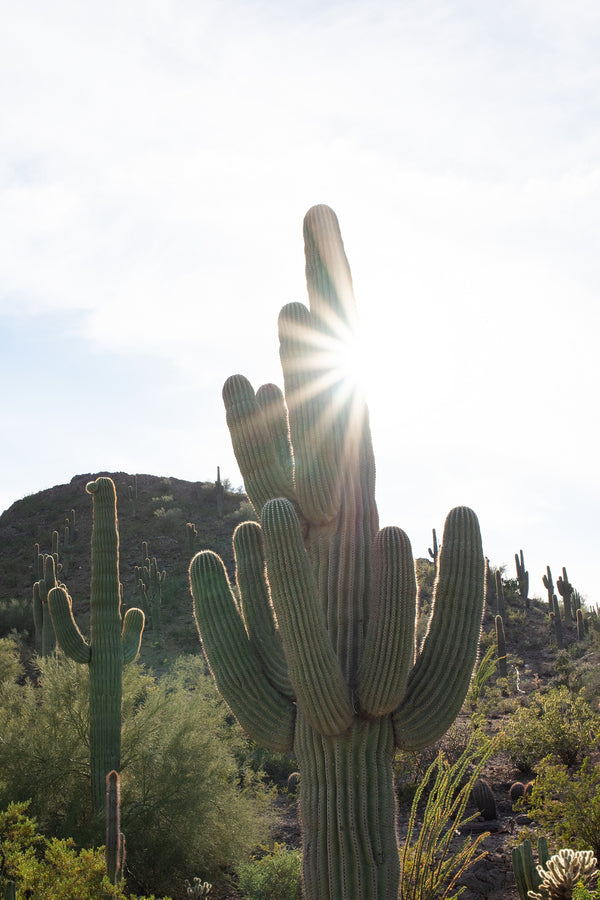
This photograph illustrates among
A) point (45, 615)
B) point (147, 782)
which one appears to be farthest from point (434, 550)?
point (147, 782)

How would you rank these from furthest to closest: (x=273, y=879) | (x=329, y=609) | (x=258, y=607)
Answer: (x=273, y=879), (x=258, y=607), (x=329, y=609)

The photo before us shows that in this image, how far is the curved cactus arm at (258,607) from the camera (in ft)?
19.3

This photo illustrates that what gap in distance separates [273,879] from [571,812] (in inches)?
129

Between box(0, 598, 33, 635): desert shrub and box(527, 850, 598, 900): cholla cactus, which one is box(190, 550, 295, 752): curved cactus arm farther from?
box(0, 598, 33, 635): desert shrub

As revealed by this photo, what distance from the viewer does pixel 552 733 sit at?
12.0 meters

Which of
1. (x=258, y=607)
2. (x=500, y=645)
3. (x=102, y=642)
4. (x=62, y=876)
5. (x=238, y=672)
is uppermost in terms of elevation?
(x=500, y=645)

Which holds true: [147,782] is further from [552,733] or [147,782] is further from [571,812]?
[552,733]

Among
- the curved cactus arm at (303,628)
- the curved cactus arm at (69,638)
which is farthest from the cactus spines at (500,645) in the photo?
the curved cactus arm at (303,628)

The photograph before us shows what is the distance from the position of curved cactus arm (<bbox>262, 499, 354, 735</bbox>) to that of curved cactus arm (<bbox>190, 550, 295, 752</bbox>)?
1.67ft

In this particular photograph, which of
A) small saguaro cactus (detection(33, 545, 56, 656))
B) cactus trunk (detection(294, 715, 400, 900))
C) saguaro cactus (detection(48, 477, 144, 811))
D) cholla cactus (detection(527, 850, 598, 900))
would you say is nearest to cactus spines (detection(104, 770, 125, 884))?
cactus trunk (detection(294, 715, 400, 900))

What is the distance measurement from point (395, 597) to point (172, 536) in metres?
36.9

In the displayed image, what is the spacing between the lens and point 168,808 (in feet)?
31.9

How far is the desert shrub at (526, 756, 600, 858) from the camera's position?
788 centimetres

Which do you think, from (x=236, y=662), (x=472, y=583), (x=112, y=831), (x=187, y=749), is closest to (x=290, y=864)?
(x=187, y=749)
